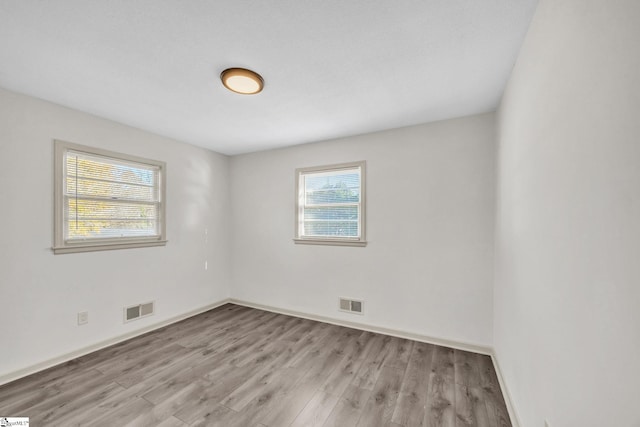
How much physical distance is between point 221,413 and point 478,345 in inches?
100

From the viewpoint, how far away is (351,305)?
343 cm

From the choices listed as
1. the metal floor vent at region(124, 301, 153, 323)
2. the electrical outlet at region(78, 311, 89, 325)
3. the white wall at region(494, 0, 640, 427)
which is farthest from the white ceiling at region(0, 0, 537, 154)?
the metal floor vent at region(124, 301, 153, 323)

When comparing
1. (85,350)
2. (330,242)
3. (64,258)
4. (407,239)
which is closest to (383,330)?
(407,239)

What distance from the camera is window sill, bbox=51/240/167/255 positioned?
2.57 metres

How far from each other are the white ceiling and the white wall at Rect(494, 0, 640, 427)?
1.46 feet

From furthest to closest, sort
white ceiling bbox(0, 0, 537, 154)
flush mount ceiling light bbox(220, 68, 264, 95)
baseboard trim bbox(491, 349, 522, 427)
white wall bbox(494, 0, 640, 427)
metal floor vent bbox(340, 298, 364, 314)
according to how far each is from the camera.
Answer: metal floor vent bbox(340, 298, 364, 314) < flush mount ceiling light bbox(220, 68, 264, 95) < baseboard trim bbox(491, 349, 522, 427) < white ceiling bbox(0, 0, 537, 154) < white wall bbox(494, 0, 640, 427)

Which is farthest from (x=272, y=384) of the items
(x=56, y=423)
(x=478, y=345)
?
(x=478, y=345)

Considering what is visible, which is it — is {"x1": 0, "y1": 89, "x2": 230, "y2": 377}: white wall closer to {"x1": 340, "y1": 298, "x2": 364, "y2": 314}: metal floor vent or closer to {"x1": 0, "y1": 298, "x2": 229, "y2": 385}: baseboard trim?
{"x1": 0, "y1": 298, "x2": 229, "y2": 385}: baseboard trim

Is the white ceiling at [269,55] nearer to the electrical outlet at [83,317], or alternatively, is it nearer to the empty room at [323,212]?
the empty room at [323,212]

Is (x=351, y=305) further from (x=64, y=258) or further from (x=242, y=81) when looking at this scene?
(x=64, y=258)

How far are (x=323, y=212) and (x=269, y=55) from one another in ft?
7.51

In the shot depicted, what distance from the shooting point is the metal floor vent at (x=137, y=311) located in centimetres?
307

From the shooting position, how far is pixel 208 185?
163 inches

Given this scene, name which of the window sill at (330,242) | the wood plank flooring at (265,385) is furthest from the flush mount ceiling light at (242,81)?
the wood plank flooring at (265,385)
